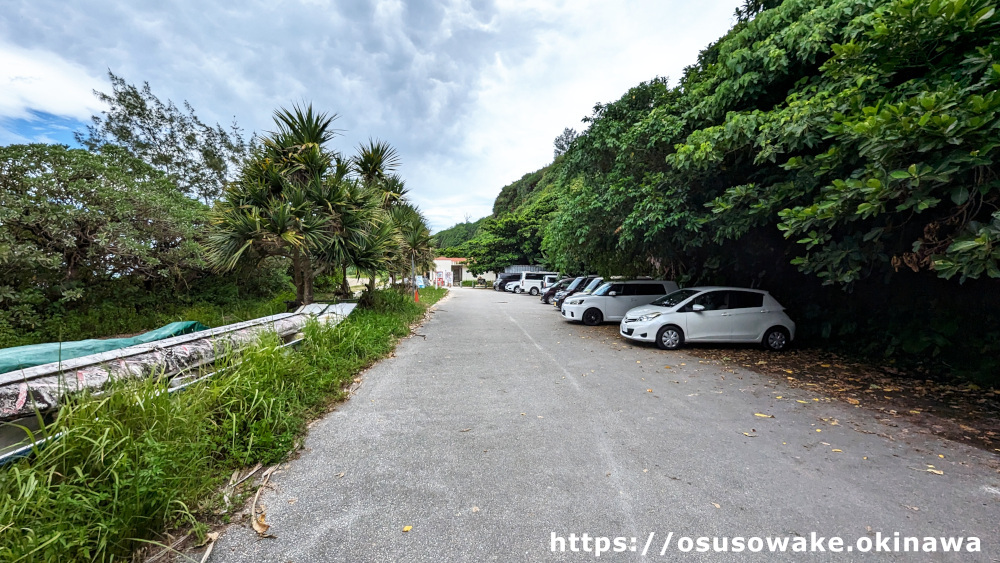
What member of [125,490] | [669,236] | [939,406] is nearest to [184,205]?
[125,490]

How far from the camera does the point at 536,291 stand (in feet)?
96.9

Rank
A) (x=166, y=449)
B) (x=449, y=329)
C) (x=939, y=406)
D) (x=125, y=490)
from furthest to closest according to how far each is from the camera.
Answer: (x=449, y=329)
(x=939, y=406)
(x=166, y=449)
(x=125, y=490)

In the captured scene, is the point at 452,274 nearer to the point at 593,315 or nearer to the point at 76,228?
the point at 593,315

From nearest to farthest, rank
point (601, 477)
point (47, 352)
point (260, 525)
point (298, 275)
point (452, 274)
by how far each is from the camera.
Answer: point (260, 525), point (601, 477), point (47, 352), point (298, 275), point (452, 274)

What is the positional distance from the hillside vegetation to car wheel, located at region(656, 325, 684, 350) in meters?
1.88

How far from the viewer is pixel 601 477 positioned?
9.61 ft

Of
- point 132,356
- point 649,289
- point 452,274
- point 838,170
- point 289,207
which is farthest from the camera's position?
point 452,274

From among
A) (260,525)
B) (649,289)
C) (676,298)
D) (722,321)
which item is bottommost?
(260,525)

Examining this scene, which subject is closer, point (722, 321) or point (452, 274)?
point (722, 321)

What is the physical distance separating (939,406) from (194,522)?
307 inches

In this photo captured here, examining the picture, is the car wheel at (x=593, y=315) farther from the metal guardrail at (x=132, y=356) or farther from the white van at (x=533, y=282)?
the white van at (x=533, y=282)

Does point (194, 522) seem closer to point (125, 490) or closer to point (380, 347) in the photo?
point (125, 490)

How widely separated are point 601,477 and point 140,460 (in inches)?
126

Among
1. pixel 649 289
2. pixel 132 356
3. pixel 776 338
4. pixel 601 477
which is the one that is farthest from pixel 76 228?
pixel 776 338
